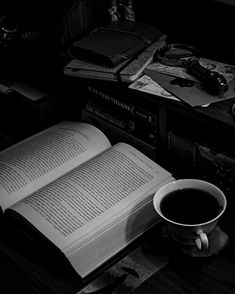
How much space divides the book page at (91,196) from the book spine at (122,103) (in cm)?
8

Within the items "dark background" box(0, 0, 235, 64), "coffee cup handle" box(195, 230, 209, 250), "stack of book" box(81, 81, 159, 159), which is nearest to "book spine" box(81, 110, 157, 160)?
"stack of book" box(81, 81, 159, 159)

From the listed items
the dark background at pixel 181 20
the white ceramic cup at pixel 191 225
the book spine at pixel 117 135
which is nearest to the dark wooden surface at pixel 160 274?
the white ceramic cup at pixel 191 225

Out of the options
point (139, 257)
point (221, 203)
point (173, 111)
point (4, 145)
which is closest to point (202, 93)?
point (173, 111)

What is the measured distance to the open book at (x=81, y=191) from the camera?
94cm

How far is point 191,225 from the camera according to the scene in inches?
35.1

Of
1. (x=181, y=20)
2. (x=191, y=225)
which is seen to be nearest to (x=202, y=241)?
(x=191, y=225)

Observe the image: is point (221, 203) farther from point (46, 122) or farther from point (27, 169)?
point (46, 122)

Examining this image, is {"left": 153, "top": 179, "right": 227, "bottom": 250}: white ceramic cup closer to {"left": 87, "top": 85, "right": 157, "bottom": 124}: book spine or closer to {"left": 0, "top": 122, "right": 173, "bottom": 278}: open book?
{"left": 0, "top": 122, "right": 173, "bottom": 278}: open book

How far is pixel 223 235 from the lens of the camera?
97 cm

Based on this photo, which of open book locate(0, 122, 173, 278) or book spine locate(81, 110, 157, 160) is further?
book spine locate(81, 110, 157, 160)

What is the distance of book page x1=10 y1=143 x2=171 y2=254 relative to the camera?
94 centimetres

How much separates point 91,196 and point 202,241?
0.77ft

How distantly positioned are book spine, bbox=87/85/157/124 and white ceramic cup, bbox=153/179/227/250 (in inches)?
8.2

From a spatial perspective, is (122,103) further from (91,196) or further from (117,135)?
(91,196)
